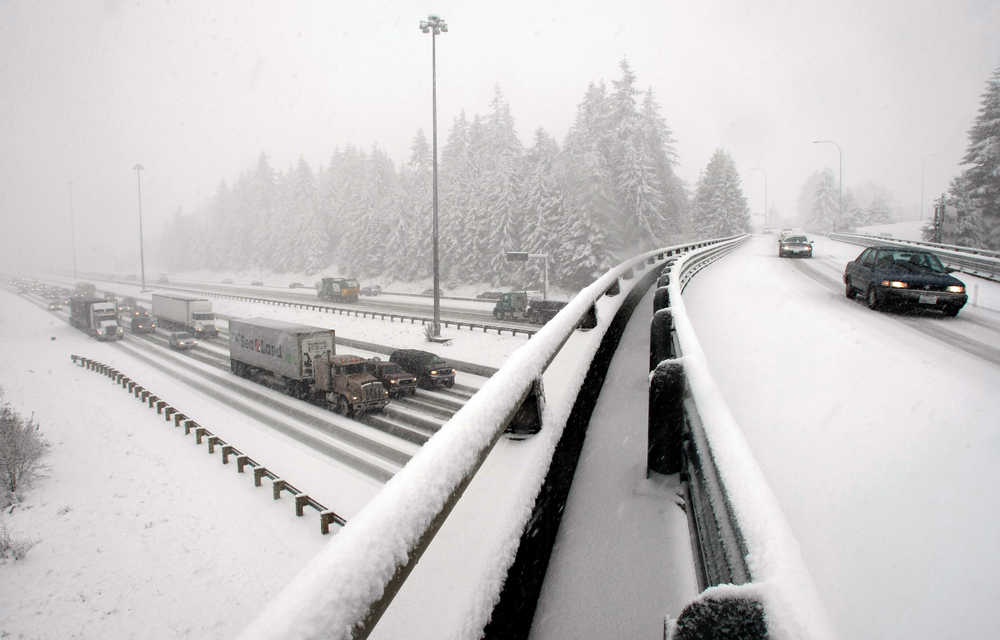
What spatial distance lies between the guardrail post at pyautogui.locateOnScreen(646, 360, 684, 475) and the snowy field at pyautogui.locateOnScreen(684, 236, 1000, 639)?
0.97 metres

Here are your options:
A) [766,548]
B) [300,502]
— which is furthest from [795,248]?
[766,548]

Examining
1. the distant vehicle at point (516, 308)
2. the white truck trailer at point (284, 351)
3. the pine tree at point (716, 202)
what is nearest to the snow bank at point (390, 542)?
the white truck trailer at point (284, 351)

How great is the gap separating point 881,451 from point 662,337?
2.31 metres

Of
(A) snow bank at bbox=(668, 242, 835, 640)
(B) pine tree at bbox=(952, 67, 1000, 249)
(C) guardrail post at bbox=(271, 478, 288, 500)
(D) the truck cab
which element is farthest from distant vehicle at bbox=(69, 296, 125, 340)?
(B) pine tree at bbox=(952, 67, 1000, 249)

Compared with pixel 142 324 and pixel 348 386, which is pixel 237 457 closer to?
pixel 348 386

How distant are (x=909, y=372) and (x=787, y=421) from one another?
3028mm

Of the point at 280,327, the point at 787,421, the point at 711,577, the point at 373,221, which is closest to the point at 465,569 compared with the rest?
the point at 711,577

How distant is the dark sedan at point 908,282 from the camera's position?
11.2 meters

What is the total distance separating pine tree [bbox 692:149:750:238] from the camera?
6671 centimetres

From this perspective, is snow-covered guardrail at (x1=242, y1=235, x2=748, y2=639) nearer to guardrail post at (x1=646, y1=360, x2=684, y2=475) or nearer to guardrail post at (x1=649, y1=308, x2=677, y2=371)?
guardrail post at (x1=646, y1=360, x2=684, y2=475)

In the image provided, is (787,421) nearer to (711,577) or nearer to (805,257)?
(711,577)

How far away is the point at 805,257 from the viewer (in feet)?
91.3

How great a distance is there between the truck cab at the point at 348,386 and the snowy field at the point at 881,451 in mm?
14248

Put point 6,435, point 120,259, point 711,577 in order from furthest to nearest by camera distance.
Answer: point 120,259 < point 6,435 < point 711,577
